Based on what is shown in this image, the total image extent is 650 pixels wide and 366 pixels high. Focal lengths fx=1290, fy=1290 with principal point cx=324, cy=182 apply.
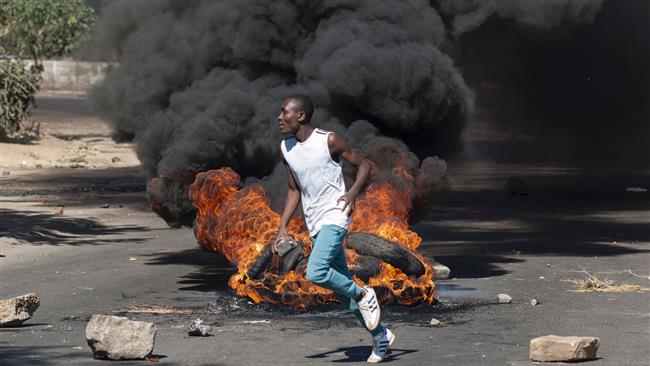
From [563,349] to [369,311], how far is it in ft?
4.31

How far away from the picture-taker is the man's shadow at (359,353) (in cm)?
883

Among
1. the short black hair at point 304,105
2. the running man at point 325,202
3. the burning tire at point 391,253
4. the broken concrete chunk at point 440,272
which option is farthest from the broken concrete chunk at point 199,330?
the broken concrete chunk at point 440,272

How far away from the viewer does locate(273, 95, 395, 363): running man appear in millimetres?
8812

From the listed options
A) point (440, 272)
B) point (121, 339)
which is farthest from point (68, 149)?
point (121, 339)

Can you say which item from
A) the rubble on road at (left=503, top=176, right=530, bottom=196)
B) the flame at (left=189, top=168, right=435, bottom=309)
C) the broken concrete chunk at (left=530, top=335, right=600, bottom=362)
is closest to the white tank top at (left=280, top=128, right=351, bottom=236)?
the broken concrete chunk at (left=530, top=335, right=600, bottom=362)

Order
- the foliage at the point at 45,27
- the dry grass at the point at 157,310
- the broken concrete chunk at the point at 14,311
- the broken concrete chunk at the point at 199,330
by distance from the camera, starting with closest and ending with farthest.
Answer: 1. the broken concrete chunk at the point at 199,330
2. the broken concrete chunk at the point at 14,311
3. the dry grass at the point at 157,310
4. the foliage at the point at 45,27

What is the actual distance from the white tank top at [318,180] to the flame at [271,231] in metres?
2.27

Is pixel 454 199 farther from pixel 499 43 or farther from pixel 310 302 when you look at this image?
pixel 310 302

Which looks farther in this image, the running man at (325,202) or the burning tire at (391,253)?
the burning tire at (391,253)

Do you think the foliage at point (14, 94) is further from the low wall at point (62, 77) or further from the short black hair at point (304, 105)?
the low wall at point (62, 77)

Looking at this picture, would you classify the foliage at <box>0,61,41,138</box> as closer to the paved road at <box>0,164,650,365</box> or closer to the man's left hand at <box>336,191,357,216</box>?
the paved road at <box>0,164,650,365</box>

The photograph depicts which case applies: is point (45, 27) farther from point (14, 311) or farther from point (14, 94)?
Result: point (14, 311)

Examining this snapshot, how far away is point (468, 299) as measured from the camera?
11641mm

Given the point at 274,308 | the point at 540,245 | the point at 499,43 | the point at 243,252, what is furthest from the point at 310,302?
the point at 499,43
